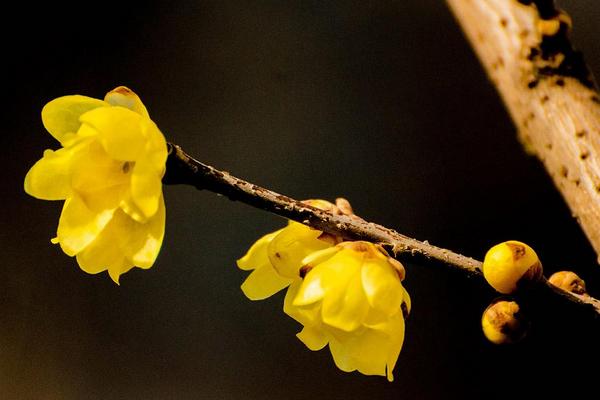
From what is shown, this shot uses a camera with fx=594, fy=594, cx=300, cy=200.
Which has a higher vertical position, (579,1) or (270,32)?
(270,32)

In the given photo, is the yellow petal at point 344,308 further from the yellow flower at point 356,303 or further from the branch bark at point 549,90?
the branch bark at point 549,90

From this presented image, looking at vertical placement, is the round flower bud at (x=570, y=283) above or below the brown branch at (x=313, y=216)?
below

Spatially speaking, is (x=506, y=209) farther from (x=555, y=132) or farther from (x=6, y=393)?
(x=6, y=393)

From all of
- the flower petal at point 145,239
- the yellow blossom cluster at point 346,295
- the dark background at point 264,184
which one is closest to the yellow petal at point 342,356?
the yellow blossom cluster at point 346,295

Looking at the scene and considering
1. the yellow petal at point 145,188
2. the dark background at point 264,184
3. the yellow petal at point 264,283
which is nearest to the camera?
the yellow petal at point 145,188

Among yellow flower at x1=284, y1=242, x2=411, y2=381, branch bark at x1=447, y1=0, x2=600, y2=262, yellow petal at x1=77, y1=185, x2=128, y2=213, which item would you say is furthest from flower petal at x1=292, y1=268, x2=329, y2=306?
branch bark at x1=447, y1=0, x2=600, y2=262

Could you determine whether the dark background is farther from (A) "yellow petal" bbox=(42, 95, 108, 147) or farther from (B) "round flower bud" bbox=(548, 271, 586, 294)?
(A) "yellow petal" bbox=(42, 95, 108, 147)

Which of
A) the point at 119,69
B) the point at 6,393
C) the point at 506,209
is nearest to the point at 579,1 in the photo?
the point at 506,209
